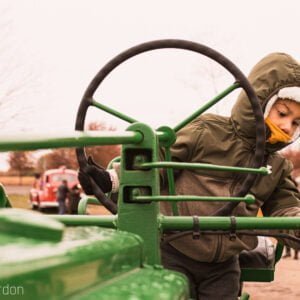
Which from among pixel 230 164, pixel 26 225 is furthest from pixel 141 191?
pixel 230 164

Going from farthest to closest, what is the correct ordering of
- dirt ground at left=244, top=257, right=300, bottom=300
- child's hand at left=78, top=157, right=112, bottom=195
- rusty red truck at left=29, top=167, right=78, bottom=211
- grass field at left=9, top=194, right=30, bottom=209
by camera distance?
grass field at left=9, top=194, right=30, bottom=209
rusty red truck at left=29, top=167, right=78, bottom=211
dirt ground at left=244, top=257, right=300, bottom=300
child's hand at left=78, top=157, right=112, bottom=195

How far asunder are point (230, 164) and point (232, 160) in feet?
0.06

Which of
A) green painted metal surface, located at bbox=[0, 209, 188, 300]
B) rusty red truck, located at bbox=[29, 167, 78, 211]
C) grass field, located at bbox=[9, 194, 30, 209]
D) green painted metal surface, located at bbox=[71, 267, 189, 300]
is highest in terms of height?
green painted metal surface, located at bbox=[0, 209, 188, 300]

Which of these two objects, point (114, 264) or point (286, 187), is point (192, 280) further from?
point (114, 264)

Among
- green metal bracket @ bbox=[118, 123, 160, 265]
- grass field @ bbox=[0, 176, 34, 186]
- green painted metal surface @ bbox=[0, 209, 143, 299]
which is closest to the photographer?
green painted metal surface @ bbox=[0, 209, 143, 299]

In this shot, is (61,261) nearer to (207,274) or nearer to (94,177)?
(94,177)

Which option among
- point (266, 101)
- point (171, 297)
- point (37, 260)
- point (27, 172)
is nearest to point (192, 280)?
point (266, 101)

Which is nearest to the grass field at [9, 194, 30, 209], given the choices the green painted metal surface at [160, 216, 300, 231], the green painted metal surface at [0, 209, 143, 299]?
the green painted metal surface at [160, 216, 300, 231]

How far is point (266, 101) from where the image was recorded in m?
2.78

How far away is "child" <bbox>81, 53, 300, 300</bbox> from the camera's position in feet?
9.02

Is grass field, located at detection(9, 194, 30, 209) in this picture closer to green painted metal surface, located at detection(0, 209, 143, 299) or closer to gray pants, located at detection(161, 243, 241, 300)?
gray pants, located at detection(161, 243, 241, 300)

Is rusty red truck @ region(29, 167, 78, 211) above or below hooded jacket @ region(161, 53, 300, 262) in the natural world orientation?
below

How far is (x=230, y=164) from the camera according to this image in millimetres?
2863

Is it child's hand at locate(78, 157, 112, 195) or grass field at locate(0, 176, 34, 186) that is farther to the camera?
grass field at locate(0, 176, 34, 186)
